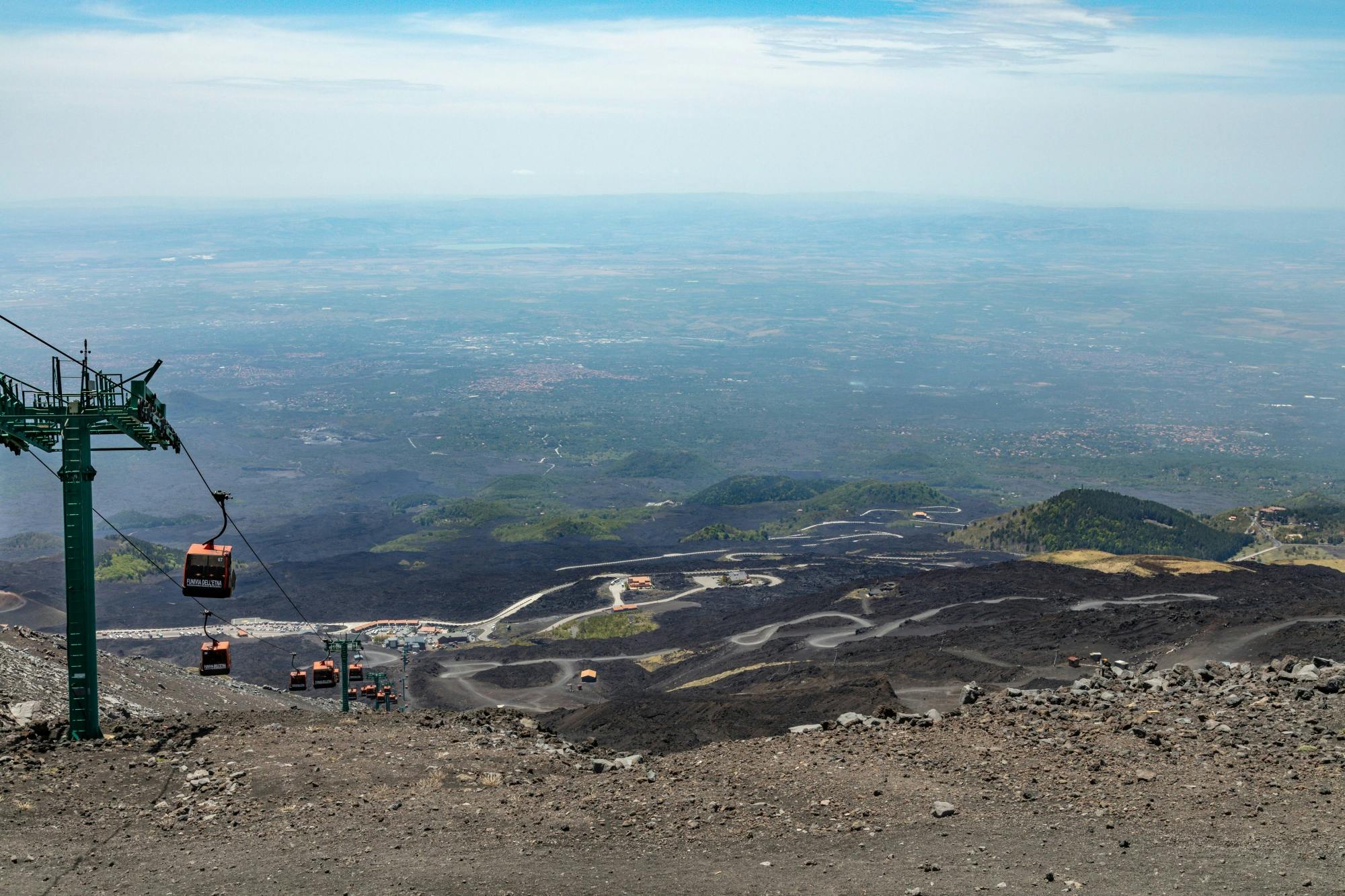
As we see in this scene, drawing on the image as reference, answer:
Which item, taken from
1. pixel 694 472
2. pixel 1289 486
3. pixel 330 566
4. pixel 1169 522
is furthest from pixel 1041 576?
pixel 1289 486

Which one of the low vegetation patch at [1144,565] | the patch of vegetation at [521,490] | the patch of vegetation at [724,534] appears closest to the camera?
the low vegetation patch at [1144,565]

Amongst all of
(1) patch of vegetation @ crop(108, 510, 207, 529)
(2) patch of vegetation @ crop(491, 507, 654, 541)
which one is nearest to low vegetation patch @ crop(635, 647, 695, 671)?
(2) patch of vegetation @ crop(491, 507, 654, 541)

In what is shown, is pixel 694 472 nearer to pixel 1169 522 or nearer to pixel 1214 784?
pixel 1169 522

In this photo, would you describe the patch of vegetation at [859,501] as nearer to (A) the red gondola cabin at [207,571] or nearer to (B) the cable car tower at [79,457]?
(A) the red gondola cabin at [207,571]

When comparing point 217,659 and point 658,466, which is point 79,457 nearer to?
point 217,659

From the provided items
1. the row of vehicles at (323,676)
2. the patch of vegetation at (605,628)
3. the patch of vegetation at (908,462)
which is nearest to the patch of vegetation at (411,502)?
the patch of vegetation at (605,628)

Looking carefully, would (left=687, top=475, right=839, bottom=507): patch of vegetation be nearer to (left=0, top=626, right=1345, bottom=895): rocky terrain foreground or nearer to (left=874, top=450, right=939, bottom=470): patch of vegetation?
(left=874, top=450, right=939, bottom=470): patch of vegetation
